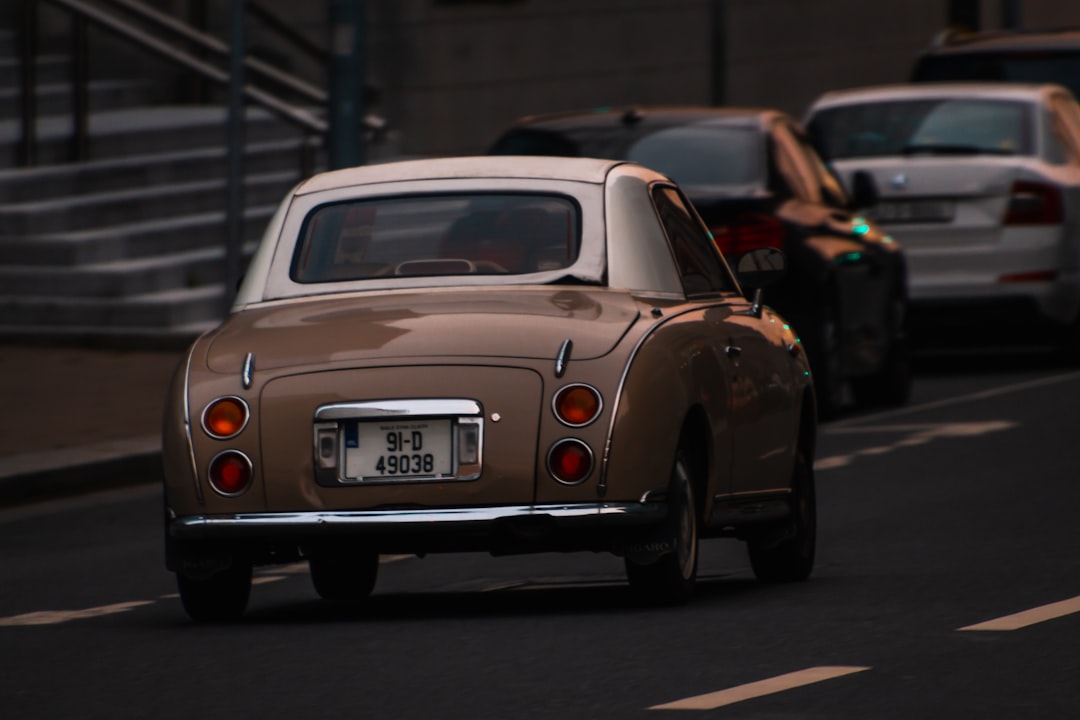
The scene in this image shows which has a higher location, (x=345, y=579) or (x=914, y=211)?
(x=914, y=211)

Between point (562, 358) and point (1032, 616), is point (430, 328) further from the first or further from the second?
point (1032, 616)

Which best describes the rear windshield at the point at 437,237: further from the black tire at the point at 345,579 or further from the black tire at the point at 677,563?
the black tire at the point at 345,579

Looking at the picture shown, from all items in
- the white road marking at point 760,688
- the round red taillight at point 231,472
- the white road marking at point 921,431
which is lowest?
the white road marking at point 921,431

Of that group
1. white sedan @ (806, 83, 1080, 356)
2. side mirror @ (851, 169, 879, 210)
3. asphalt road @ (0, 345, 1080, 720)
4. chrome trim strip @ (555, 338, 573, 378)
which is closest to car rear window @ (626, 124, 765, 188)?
side mirror @ (851, 169, 879, 210)

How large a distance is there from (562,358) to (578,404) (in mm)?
136

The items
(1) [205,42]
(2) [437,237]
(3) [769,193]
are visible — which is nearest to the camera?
(2) [437,237]

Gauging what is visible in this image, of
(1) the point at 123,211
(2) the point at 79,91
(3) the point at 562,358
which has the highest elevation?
(2) the point at 79,91

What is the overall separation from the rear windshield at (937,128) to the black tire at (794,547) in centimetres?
874

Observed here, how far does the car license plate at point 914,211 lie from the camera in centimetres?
1802

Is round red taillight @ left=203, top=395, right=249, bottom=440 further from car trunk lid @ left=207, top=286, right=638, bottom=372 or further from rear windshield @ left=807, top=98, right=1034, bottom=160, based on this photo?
rear windshield @ left=807, top=98, right=1034, bottom=160

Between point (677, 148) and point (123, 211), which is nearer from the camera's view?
point (677, 148)

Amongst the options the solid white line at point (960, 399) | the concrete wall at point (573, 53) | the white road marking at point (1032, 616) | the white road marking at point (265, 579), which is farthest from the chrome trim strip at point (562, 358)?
the concrete wall at point (573, 53)

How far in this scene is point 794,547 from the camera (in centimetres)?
934

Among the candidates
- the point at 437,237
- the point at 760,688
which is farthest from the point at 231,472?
the point at 760,688
